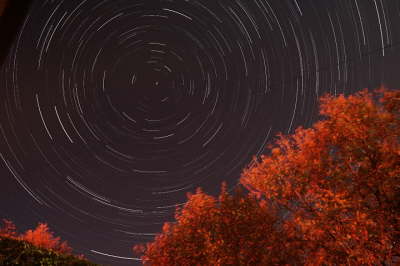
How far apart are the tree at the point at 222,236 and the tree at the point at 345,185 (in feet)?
4.88

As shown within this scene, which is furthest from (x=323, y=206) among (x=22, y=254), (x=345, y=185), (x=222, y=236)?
(x=22, y=254)

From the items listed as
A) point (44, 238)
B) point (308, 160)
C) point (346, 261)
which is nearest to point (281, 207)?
point (308, 160)

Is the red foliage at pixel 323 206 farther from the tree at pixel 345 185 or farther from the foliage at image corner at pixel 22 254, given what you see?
the foliage at image corner at pixel 22 254

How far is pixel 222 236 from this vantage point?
60.2 ft

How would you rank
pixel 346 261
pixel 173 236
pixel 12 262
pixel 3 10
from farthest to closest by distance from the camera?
pixel 173 236 → pixel 346 261 → pixel 12 262 → pixel 3 10

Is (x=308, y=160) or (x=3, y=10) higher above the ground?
(x=308, y=160)

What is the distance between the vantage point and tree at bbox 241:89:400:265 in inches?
526

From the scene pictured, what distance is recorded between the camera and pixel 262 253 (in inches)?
667

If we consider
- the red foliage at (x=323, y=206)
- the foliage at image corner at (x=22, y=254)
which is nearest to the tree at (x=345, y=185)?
the red foliage at (x=323, y=206)

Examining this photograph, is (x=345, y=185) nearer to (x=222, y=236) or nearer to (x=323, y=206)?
(x=323, y=206)

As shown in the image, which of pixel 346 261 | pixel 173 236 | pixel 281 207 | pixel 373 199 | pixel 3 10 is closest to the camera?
pixel 3 10

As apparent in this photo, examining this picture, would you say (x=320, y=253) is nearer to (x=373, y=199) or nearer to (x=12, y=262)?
(x=373, y=199)

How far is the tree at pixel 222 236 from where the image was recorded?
1694cm

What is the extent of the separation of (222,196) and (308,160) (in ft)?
23.6
